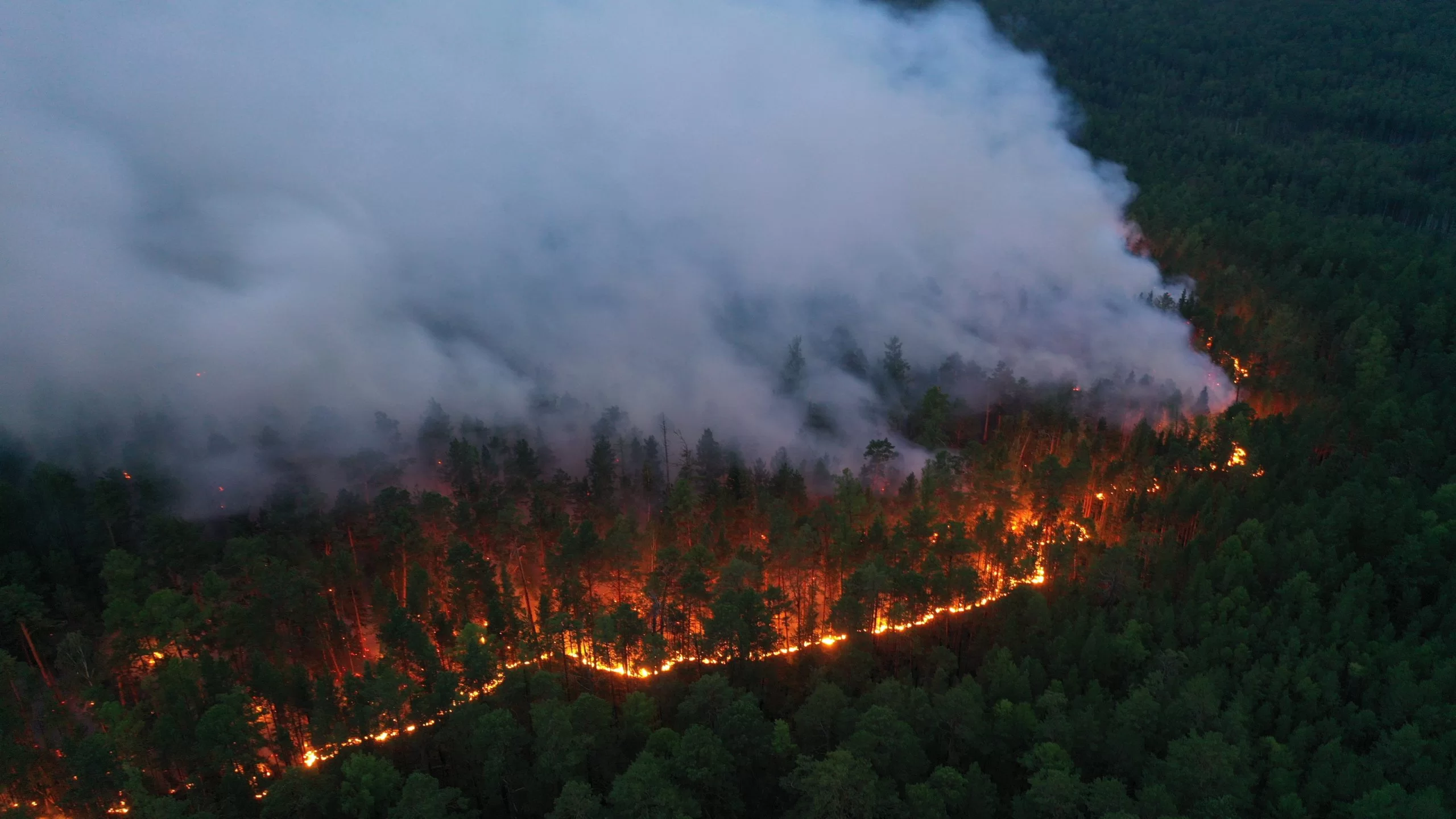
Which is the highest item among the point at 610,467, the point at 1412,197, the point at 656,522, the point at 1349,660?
the point at 1412,197

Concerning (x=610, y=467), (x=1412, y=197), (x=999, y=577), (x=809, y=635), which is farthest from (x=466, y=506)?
(x=1412, y=197)

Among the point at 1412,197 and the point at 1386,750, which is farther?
the point at 1412,197

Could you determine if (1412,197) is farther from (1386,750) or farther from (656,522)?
(656,522)

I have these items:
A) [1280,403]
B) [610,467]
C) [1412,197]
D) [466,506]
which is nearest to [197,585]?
[466,506]

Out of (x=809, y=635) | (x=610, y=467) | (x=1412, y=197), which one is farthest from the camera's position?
(x=1412, y=197)

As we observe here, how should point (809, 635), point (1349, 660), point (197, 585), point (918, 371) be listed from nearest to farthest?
point (1349, 660), point (809, 635), point (197, 585), point (918, 371)

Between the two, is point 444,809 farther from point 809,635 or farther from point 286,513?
point 286,513

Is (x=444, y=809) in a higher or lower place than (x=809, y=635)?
lower
